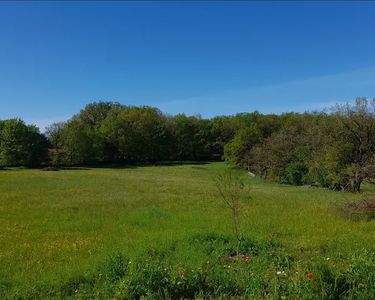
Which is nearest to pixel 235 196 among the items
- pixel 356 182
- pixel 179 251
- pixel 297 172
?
pixel 179 251

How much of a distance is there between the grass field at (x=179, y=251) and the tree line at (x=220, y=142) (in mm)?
14362

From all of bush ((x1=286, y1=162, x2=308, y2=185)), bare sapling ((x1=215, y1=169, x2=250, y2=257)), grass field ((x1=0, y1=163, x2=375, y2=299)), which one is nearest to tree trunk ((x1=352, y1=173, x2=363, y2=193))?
bush ((x1=286, y1=162, x2=308, y2=185))

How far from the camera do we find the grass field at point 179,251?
746cm

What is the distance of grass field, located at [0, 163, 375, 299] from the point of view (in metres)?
7.46

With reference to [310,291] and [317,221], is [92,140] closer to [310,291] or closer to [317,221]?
[317,221]

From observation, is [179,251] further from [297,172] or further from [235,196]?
[297,172]

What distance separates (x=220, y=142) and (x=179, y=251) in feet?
298

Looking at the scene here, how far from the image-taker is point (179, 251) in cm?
1173

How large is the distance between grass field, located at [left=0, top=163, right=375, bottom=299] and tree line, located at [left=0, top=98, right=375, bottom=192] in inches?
565

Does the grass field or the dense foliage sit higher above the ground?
the dense foliage

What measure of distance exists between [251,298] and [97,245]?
24.6ft

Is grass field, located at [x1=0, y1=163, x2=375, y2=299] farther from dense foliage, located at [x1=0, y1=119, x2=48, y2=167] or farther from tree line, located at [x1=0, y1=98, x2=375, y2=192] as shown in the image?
dense foliage, located at [x1=0, y1=119, x2=48, y2=167]

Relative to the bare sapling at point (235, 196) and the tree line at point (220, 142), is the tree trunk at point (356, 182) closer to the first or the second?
the tree line at point (220, 142)

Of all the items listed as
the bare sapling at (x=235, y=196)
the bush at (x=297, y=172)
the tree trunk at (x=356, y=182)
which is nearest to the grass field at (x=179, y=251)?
the bare sapling at (x=235, y=196)
